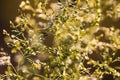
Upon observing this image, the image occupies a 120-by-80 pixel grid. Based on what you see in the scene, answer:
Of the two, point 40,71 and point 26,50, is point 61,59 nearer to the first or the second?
point 26,50

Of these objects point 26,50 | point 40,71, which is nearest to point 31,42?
point 26,50

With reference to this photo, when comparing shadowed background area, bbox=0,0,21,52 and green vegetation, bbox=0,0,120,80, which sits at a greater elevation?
shadowed background area, bbox=0,0,21,52

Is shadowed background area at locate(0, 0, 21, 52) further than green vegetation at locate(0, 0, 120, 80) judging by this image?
Yes

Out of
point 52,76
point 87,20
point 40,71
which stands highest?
point 40,71

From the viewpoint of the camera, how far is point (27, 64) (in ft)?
12.3

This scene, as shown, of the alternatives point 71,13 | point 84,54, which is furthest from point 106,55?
point 71,13

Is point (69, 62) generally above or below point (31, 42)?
below

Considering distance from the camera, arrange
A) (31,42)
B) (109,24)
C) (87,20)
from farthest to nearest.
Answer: (109,24), (31,42), (87,20)

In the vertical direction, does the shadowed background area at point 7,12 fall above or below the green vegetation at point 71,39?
above

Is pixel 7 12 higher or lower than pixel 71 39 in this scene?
higher

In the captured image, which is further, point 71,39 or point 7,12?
point 7,12

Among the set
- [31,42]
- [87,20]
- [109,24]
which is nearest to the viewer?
[87,20]

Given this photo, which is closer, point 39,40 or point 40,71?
point 39,40

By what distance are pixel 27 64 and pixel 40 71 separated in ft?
2.39
